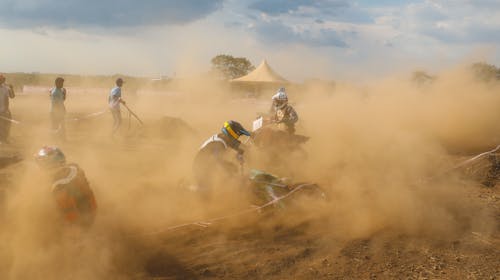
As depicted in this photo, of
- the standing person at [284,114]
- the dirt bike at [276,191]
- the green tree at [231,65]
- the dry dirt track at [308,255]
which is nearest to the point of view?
the dry dirt track at [308,255]

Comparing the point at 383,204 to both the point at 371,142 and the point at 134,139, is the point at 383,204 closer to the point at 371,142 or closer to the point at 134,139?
the point at 371,142

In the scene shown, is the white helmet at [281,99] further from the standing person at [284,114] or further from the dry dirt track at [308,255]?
the dry dirt track at [308,255]

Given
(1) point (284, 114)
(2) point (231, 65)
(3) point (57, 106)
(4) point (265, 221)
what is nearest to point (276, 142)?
(1) point (284, 114)

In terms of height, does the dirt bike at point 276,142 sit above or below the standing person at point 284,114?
below

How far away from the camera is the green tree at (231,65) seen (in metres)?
48.2

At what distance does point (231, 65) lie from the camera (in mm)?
48969

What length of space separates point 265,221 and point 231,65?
1706 inches

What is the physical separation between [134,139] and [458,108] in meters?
12.6

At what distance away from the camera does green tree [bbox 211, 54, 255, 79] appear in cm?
4825

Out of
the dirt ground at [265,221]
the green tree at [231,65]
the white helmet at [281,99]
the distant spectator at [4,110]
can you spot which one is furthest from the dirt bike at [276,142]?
the green tree at [231,65]

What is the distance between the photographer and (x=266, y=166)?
422 inches

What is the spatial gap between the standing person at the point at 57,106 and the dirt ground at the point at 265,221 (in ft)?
1.42

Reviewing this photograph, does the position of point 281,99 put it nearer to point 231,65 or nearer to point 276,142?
point 276,142

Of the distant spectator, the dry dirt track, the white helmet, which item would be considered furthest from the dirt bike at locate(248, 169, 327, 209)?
the distant spectator
